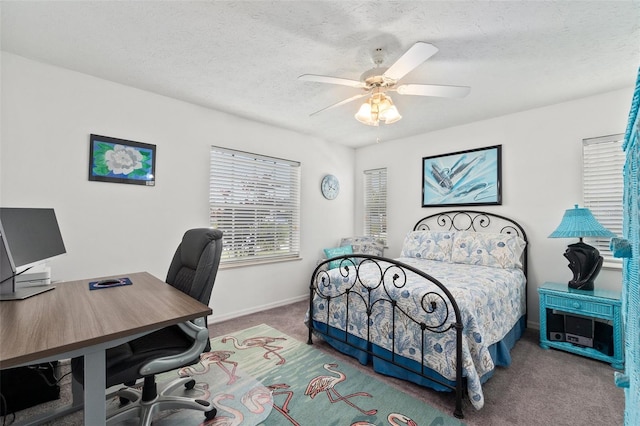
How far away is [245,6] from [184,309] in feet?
5.91

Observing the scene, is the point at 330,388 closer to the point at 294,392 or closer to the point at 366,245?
the point at 294,392

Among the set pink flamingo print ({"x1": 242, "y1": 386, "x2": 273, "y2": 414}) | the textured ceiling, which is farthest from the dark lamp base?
pink flamingo print ({"x1": 242, "y1": 386, "x2": 273, "y2": 414})

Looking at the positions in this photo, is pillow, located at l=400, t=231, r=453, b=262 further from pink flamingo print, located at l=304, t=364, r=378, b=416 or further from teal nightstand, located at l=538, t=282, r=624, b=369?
pink flamingo print, located at l=304, t=364, r=378, b=416

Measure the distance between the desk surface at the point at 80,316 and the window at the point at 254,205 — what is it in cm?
180

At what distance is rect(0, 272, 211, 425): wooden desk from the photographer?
950 millimetres

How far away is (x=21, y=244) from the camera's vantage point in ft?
5.11

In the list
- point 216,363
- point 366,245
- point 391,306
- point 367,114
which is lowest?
point 216,363

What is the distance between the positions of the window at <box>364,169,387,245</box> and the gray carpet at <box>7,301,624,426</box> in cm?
245

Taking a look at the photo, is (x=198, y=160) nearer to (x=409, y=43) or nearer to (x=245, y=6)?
(x=245, y=6)

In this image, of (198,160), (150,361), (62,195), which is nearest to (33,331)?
(150,361)

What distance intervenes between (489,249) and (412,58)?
2.39 metres

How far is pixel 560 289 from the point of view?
2.69m

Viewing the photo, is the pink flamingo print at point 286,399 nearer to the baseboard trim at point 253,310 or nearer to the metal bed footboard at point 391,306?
the metal bed footboard at point 391,306

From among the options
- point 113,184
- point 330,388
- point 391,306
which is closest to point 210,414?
point 330,388
